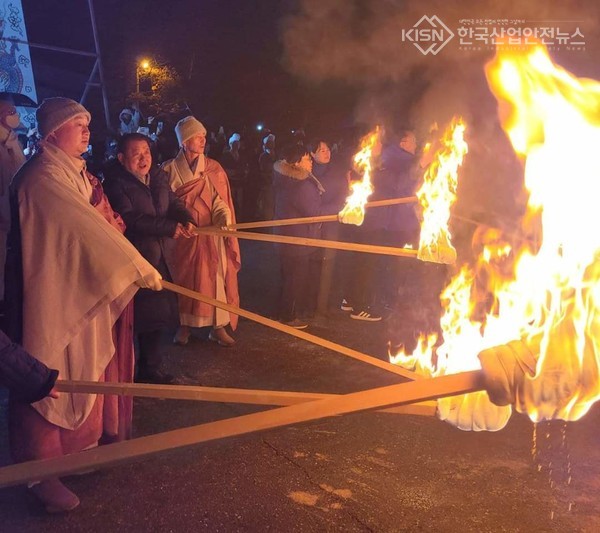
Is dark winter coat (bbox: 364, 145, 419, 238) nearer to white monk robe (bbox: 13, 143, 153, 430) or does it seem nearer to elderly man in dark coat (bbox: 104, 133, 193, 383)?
elderly man in dark coat (bbox: 104, 133, 193, 383)

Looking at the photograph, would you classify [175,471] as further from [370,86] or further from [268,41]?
[268,41]

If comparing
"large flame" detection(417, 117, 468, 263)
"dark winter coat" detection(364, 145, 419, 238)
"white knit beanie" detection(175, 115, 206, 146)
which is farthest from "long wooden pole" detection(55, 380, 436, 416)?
"dark winter coat" detection(364, 145, 419, 238)

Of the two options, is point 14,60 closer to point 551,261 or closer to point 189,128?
point 189,128

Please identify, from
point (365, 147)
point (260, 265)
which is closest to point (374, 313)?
point (365, 147)

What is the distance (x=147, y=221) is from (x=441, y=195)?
2751 millimetres

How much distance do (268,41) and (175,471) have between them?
22.7 m

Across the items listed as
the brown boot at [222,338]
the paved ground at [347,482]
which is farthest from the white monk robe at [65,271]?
the brown boot at [222,338]

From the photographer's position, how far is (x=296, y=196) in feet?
22.8

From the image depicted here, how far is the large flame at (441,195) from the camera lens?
194 inches

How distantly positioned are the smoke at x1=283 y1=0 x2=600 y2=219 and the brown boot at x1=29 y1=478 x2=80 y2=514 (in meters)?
7.48

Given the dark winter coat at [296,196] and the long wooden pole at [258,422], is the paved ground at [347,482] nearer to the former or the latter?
the long wooden pole at [258,422]

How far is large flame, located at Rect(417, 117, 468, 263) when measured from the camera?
194 inches

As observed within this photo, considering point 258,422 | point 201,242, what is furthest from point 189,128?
point 258,422

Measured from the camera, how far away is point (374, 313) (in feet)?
24.2
